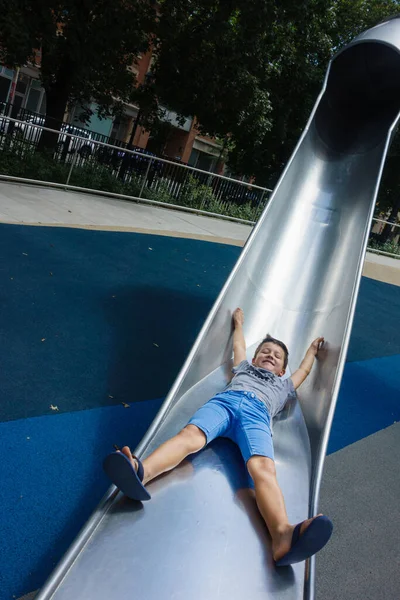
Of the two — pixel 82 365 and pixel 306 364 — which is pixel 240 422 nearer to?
pixel 306 364

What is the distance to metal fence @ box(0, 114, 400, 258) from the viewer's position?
1045cm

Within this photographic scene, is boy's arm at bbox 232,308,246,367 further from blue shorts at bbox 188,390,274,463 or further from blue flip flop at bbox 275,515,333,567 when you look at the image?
blue flip flop at bbox 275,515,333,567

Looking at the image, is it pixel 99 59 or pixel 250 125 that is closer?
pixel 99 59

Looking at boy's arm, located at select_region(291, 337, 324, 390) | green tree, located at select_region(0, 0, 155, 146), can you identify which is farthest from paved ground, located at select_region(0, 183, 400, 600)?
green tree, located at select_region(0, 0, 155, 146)

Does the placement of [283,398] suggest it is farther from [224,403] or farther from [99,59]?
[99,59]

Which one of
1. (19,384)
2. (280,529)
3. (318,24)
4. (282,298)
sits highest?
(318,24)

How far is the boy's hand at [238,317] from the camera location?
4398 mm

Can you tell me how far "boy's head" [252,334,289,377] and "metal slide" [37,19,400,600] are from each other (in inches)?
11.7

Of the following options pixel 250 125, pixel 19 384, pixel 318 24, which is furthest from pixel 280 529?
pixel 318 24

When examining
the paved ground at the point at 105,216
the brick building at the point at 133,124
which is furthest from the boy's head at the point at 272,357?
the brick building at the point at 133,124

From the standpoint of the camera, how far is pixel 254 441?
9.70ft

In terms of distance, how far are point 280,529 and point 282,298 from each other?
291 centimetres

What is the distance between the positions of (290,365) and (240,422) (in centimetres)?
154

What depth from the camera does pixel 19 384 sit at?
360 cm
